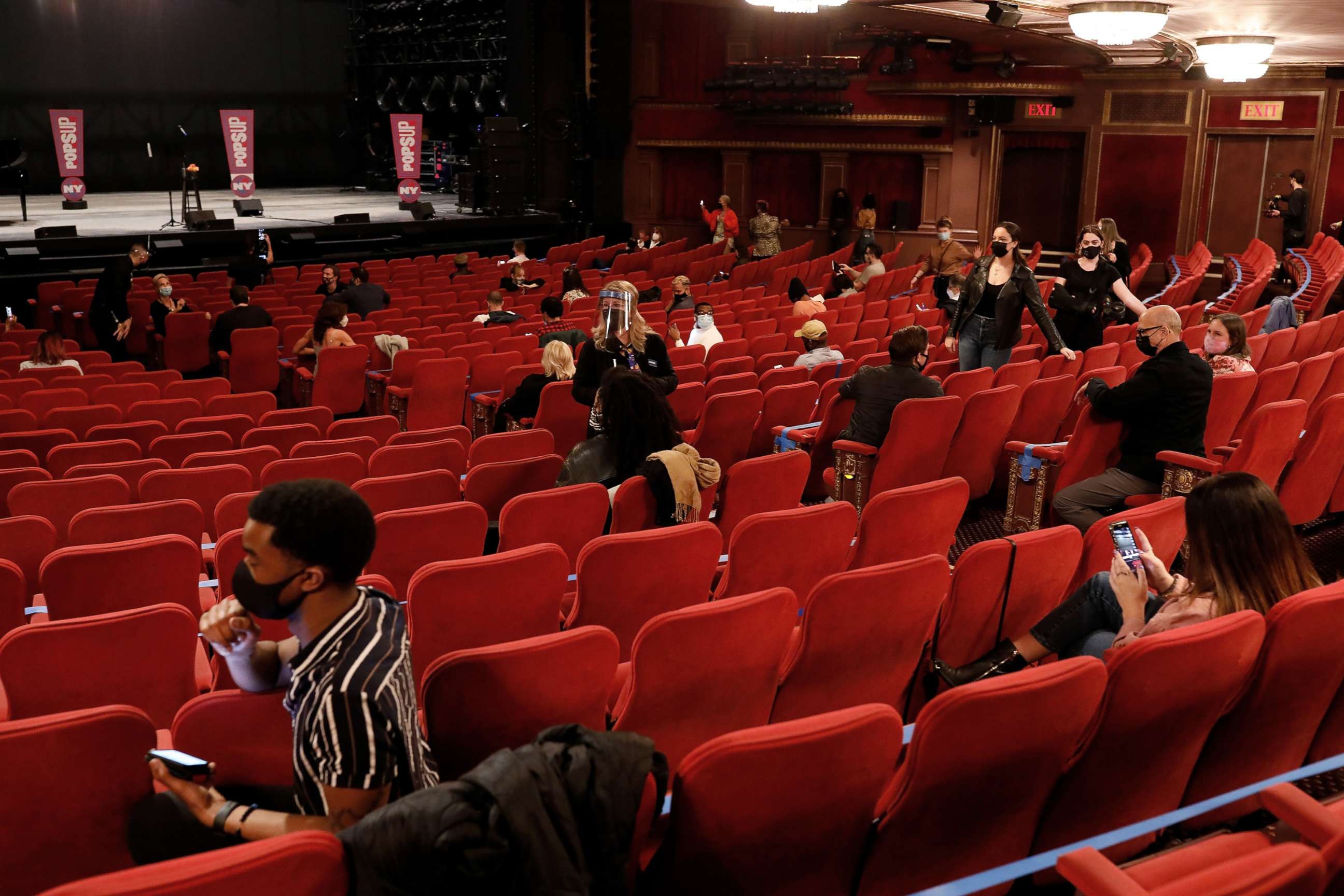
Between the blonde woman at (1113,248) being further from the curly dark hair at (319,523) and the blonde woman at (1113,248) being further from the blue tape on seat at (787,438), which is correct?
the curly dark hair at (319,523)

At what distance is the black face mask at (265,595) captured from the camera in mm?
1892

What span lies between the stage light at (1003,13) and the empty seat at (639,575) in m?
5.51

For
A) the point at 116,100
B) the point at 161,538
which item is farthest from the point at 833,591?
the point at 116,100

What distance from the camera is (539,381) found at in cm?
604

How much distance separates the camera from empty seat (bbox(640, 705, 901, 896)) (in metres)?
1.87

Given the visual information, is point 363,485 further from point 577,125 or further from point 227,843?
point 577,125

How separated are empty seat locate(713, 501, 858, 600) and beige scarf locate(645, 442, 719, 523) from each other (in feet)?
1.43

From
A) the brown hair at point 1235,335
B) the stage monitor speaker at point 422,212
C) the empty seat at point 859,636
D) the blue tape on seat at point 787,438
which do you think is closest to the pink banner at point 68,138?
the stage monitor speaker at point 422,212

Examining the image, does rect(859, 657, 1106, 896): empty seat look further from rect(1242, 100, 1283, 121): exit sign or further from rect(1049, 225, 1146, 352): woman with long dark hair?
rect(1242, 100, 1283, 121): exit sign

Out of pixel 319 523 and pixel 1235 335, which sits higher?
pixel 319 523

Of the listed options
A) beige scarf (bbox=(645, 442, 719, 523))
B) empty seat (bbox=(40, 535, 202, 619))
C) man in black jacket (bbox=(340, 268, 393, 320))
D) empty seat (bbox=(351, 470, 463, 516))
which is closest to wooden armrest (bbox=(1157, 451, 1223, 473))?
beige scarf (bbox=(645, 442, 719, 523))

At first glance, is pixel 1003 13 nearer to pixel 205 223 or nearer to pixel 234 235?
pixel 234 235

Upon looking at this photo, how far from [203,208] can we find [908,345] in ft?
61.1

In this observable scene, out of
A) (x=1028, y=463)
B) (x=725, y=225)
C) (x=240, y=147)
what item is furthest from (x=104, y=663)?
(x=240, y=147)
